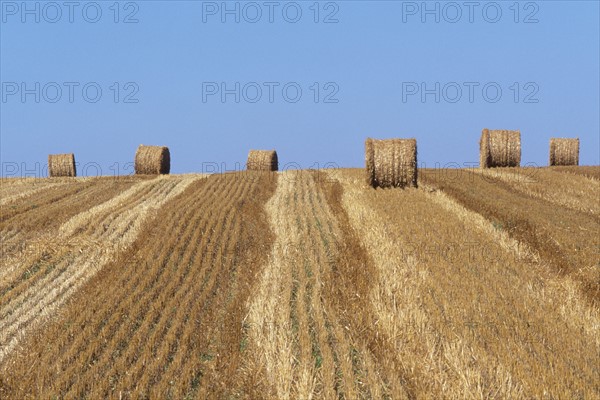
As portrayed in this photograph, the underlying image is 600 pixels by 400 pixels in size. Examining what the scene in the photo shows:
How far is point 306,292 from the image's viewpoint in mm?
10836

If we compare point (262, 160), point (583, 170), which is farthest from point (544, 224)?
point (262, 160)

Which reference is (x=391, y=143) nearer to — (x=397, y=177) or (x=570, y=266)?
(x=397, y=177)

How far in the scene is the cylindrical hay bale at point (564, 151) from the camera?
94.4ft

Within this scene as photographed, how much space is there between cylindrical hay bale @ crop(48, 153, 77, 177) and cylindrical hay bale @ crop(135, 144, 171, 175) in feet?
10.7

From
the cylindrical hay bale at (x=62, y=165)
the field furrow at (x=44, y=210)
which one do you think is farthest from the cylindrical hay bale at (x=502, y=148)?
the cylindrical hay bale at (x=62, y=165)

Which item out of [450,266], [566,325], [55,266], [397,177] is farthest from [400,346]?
[397,177]

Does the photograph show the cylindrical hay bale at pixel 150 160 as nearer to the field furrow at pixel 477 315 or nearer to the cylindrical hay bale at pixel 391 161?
the cylindrical hay bale at pixel 391 161

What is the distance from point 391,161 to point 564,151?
11373 millimetres

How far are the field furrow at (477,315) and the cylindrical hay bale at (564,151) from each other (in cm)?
1515

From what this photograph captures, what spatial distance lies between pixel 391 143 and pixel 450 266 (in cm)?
908

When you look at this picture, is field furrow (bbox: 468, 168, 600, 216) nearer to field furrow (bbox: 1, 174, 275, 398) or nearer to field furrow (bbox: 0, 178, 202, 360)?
field furrow (bbox: 1, 174, 275, 398)

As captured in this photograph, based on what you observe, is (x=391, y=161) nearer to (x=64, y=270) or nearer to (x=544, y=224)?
(x=544, y=224)

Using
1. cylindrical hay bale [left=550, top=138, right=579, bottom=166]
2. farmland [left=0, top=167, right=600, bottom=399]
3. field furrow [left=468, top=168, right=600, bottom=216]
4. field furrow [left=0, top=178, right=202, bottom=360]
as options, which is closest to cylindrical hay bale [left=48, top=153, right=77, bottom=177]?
farmland [left=0, top=167, right=600, bottom=399]

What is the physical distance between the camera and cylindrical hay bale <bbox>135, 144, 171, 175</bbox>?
28047 millimetres
